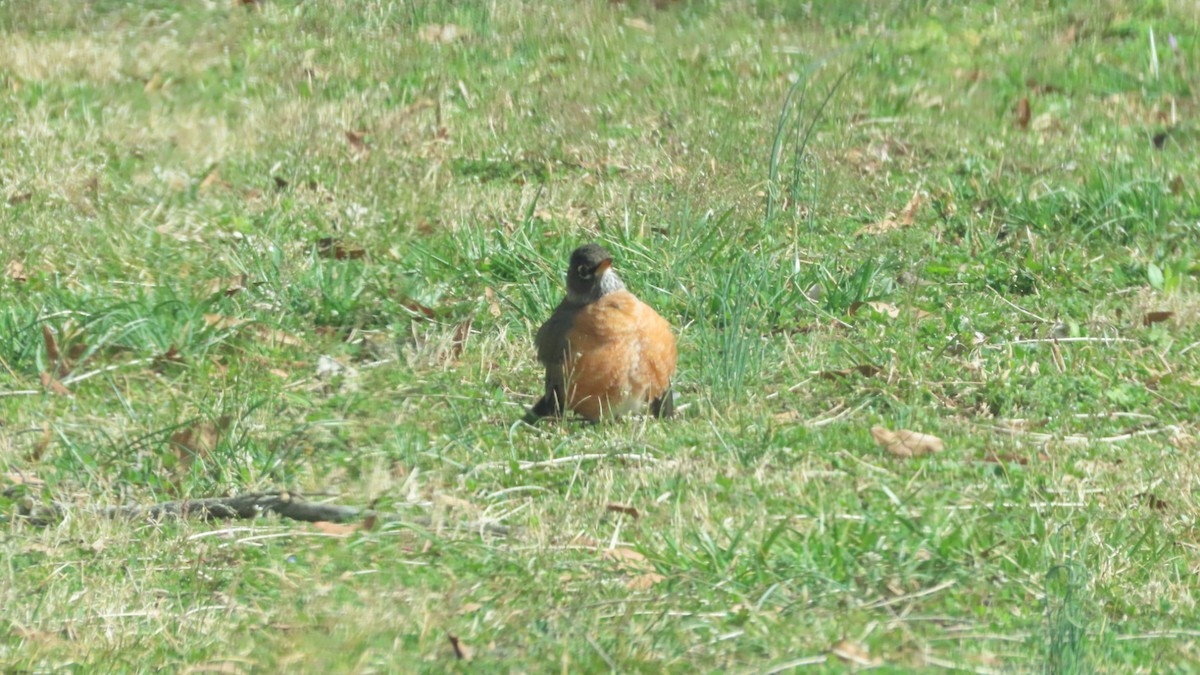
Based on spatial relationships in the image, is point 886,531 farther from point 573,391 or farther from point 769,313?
point 769,313

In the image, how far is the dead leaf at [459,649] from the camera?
348 centimetres

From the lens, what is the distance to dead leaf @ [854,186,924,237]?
22.0 ft

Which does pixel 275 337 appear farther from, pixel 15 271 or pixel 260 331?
pixel 15 271

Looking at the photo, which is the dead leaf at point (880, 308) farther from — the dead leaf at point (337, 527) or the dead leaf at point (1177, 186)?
the dead leaf at point (337, 527)

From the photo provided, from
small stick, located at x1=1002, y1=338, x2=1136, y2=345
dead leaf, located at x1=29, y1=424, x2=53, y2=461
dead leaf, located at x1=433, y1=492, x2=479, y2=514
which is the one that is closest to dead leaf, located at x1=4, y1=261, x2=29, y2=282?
dead leaf, located at x1=29, y1=424, x2=53, y2=461

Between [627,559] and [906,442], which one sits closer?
[627,559]

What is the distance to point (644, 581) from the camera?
3777 mm

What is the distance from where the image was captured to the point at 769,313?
19.2 ft

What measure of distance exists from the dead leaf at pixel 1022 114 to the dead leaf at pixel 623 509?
4.55 metres

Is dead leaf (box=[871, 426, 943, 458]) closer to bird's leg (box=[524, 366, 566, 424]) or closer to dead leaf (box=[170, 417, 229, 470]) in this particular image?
bird's leg (box=[524, 366, 566, 424])

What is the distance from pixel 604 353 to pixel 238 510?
4.12ft

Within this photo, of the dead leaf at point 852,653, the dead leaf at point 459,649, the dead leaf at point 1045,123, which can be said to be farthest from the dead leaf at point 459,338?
the dead leaf at point 1045,123

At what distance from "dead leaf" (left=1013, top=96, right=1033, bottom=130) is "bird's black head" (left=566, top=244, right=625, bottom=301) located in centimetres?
366

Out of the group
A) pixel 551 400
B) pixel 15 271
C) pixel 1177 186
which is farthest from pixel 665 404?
pixel 1177 186
